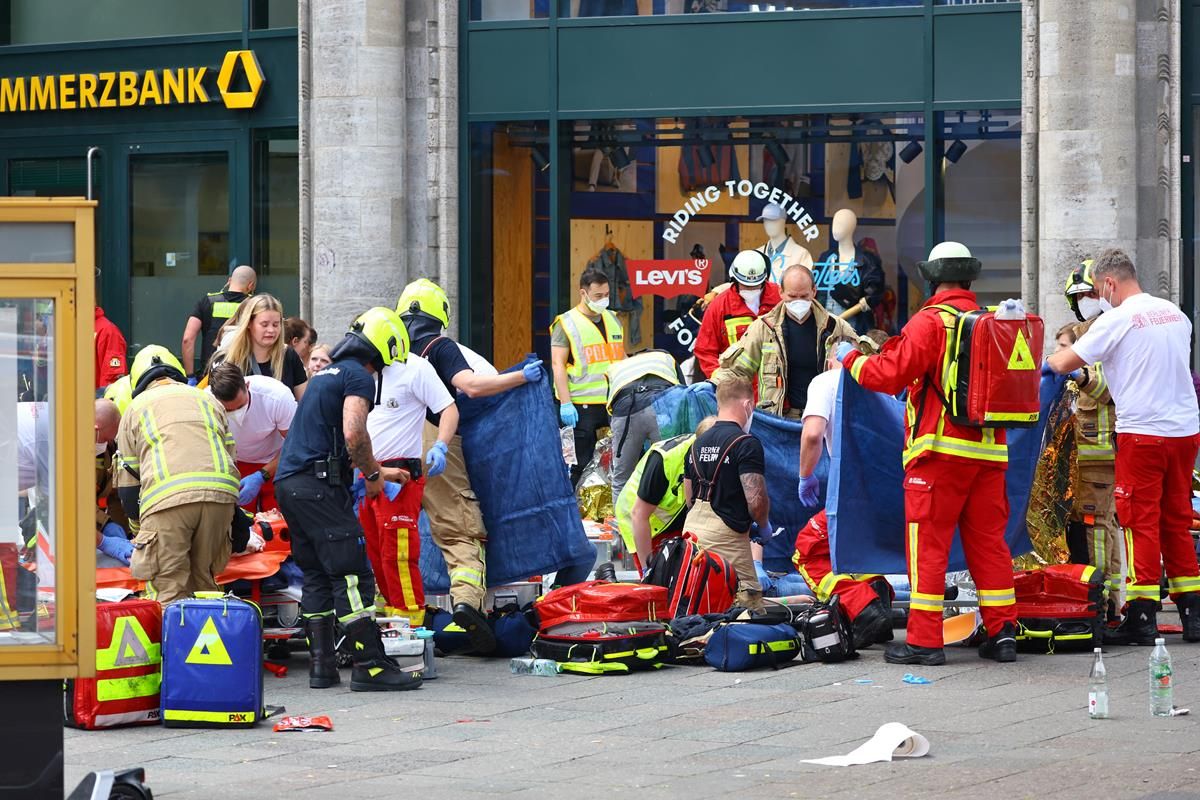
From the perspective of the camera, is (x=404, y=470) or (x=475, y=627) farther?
(x=475, y=627)

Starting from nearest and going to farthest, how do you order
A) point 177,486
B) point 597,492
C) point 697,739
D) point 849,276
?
1. point 697,739
2. point 177,486
3. point 597,492
4. point 849,276

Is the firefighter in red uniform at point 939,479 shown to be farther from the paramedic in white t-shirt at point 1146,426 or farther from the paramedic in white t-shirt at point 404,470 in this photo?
the paramedic in white t-shirt at point 404,470

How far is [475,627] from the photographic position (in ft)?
34.0

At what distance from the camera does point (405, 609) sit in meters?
10.4

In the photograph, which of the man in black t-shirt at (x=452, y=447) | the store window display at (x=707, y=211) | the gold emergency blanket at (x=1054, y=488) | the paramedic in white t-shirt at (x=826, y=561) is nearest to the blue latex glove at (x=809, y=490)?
the paramedic in white t-shirt at (x=826, y=561)

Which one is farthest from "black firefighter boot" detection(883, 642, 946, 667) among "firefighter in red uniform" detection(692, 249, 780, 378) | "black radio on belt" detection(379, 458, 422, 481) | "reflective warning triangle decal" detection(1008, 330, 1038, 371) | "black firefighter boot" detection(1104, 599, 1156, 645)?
"firefighter in red uniform" detection(692, 249, 780, 378)

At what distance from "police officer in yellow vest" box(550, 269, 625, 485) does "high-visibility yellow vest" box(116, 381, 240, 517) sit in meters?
5.42

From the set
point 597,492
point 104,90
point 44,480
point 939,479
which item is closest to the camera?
point 44,480

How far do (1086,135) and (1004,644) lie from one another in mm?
6566

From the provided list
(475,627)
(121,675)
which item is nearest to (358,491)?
(475,627)

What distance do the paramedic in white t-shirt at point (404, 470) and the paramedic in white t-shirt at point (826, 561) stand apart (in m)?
1.94

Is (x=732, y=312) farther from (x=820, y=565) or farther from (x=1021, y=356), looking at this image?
(x=1021, y=356)

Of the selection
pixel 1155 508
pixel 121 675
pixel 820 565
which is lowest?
pixel 121 675

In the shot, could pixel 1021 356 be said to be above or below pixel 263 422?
above
